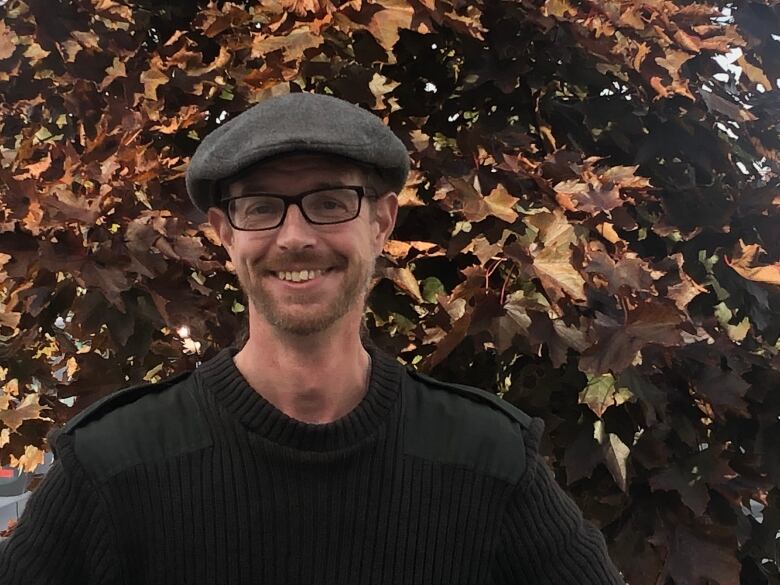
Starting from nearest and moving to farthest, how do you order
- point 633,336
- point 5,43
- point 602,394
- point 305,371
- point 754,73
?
1. point 305,371
2. point 633,336
3. point 602,394
4. point 5,43
5. point 754,73

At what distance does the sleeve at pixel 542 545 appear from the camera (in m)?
1.13

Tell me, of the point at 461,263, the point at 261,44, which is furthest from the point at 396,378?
the point at 261,44

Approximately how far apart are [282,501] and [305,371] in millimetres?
188

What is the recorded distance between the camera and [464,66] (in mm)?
1708

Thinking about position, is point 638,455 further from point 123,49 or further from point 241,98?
point 123,49

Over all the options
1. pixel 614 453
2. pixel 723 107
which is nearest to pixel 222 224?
pixel 614 453

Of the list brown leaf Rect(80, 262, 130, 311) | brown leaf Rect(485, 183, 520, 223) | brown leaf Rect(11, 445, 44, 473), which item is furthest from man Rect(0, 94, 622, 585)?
brown leaf Rect(11, 445, 44, 473)

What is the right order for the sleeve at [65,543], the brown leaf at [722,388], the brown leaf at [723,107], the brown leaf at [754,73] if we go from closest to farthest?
the sleeve at [65,543] → the brown leaf at [722,388] → the brown leaf at [723,107] → the brown leaf at [754,73]

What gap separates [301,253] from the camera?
1042mm

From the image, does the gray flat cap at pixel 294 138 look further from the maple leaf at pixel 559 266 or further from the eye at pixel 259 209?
the maple leaf at pixel 559 266

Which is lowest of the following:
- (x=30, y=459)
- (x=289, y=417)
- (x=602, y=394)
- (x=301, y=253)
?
(x=30, y=459)

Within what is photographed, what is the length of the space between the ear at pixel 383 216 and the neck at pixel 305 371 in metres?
0.14

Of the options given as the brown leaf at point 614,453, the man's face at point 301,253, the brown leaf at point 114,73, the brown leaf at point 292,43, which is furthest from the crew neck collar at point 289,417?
the brown leaf at point 114,73

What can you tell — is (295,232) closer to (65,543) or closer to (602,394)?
(65,543)
